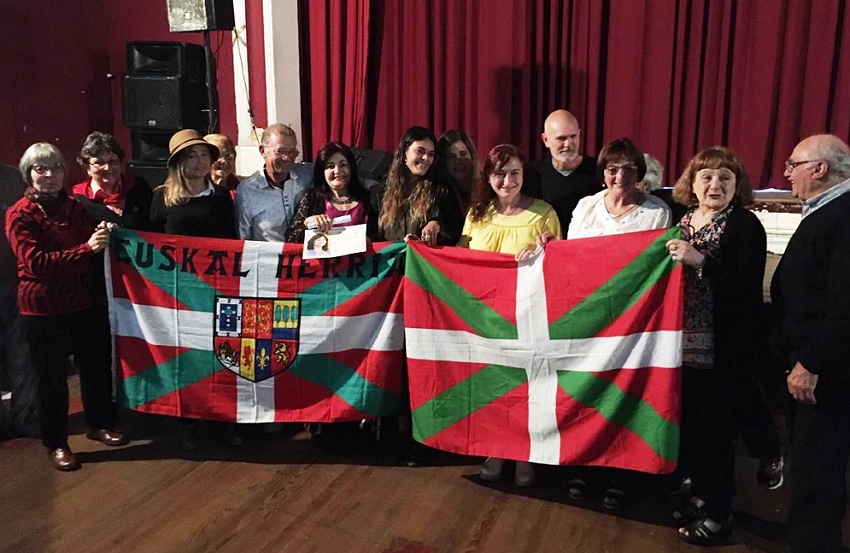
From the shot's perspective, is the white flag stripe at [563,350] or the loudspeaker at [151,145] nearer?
the white flag stripe at [563,350]

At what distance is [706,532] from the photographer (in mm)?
2297

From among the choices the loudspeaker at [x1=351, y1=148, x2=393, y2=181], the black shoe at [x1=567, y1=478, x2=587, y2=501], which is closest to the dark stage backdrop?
the loudspeaker at [x1=351, y1=148, x2=393, y2=181]

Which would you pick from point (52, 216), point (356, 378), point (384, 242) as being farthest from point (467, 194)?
point (52, 216)

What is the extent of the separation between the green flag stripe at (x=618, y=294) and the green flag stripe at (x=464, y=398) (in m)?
0.23

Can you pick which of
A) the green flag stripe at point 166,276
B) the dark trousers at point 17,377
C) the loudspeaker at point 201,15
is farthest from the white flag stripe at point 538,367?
the loudspeaker at point 201,15

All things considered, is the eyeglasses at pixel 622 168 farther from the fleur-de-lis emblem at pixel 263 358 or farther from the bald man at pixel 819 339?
the fleur-de-lis emblem at pixel 263 358

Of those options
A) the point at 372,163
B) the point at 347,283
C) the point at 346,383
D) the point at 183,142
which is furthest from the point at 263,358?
the point at 372,163

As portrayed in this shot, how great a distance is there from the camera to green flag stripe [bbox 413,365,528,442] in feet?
8.41

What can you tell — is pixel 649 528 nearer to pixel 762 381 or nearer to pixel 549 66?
pixel 762 381

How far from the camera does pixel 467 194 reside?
2883 millimetres

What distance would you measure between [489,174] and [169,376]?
149cm

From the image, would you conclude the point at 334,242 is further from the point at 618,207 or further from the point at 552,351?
the point at 618,207

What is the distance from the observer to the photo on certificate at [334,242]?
2674mm

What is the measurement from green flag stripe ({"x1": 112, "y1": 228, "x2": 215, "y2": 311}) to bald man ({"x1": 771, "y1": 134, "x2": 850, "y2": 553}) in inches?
79.9
